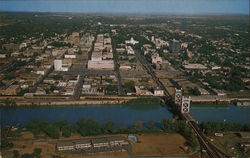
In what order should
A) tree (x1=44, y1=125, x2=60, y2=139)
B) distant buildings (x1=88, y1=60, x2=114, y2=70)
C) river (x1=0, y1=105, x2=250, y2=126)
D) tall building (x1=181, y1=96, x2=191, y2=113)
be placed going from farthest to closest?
distant buildings (x1=88, y1=60, x2=114, y2=70) < tall building (x1=181, y1=96, x2=191, y2=113) < river (x1=0, y1=105, x2=250, y2=126) < tree (x1=44, y1=125, x2=60, y2=139)

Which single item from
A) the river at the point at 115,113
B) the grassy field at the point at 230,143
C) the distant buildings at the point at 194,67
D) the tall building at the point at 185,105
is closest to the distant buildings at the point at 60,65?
the river at the point at 115,113

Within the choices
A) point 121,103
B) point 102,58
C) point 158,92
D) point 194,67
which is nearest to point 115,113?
point 121,103

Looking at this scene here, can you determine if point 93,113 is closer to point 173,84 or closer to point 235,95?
point 173,84

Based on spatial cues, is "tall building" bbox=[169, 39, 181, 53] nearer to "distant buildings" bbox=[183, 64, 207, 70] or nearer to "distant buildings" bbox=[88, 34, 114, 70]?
"distant buildings" bbox=[88, 34, 114, 70]

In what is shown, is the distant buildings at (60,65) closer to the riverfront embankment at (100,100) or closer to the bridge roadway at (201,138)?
the riverfront embankment at (100,100)

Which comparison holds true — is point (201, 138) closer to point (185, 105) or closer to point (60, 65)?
point (185, 105)

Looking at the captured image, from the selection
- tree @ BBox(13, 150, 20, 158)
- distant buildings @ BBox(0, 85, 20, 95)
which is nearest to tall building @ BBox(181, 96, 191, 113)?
tree @ BBox(13, 150, 20, 158)
